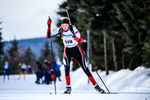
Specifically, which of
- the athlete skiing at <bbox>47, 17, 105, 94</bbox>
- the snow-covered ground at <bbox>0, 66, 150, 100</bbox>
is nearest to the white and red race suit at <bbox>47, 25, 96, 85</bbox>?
the athlete skiing at <bbox>47, 17, 105, 94</bbox>

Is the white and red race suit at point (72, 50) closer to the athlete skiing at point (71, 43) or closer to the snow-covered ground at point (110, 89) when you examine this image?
the athlete skiing at point (71, 43)

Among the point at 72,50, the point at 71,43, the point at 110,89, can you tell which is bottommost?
the point at 110,89

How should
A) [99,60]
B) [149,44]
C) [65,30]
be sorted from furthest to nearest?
[99,60] → [149,44] → [65,30]

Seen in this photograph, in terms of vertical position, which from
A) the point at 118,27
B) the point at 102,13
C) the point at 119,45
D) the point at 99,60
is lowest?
the point at 99,60

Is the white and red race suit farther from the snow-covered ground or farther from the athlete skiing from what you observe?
the snow-covered ground

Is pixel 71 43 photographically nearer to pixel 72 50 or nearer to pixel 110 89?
pixel 72 50

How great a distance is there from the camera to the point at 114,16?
15859mm

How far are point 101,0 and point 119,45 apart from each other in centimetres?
419

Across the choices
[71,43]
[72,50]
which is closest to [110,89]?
[72,50]

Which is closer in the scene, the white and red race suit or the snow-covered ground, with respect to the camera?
the snow-covered ground

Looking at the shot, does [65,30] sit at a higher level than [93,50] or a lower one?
higher

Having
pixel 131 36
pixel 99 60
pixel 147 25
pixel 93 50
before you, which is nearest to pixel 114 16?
pixel 131 36

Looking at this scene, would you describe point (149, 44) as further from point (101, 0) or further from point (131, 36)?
point (101, 0)

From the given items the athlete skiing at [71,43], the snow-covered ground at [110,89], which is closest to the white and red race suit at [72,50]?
the athlete skiing at [71,43]
